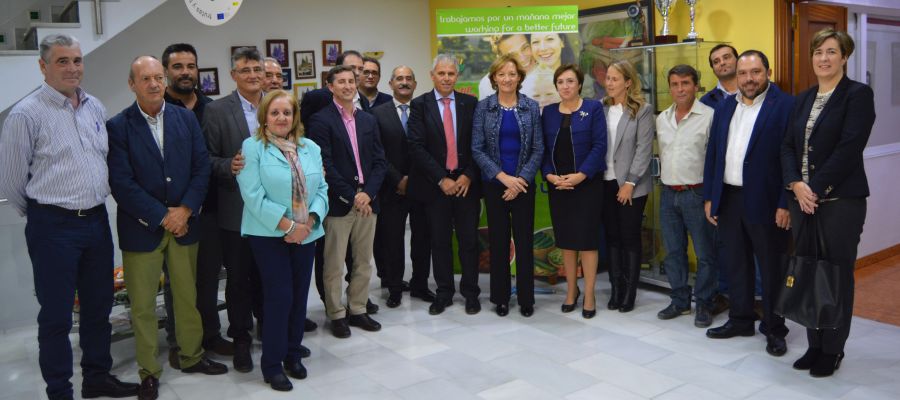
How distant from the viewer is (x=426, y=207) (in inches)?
187

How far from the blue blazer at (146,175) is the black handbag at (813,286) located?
9.30 feet

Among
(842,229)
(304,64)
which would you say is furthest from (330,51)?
(842,229)

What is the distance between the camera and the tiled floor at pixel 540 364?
11.4 ft

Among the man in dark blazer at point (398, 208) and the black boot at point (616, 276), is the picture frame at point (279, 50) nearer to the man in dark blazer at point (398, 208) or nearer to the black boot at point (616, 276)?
the man in dark blazer at point (398, 208)

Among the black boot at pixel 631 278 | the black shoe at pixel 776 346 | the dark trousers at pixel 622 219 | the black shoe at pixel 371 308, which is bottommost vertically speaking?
the black shoe at pixel 776 346

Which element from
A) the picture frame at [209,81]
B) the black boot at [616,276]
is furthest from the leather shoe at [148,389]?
the picture frame at [209,81]

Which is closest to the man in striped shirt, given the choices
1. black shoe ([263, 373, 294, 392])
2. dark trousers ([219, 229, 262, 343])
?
dark trousers ([219, 229, 262, 343])

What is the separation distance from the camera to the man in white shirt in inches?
169

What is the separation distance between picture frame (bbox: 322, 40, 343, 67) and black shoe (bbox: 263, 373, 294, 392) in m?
4.77

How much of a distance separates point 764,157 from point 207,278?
2.97 meters

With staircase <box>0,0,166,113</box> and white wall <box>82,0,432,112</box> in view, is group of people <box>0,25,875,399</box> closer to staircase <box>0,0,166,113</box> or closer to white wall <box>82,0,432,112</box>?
staircase <box>0,0,166,113</box>

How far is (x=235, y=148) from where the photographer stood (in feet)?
12.5

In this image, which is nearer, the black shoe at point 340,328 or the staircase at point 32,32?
the black shoe at point 340,328

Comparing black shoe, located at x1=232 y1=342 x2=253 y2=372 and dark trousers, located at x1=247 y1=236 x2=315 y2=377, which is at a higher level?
dark trousers, located at x1=247 y1=236 x2=315 y2=377
